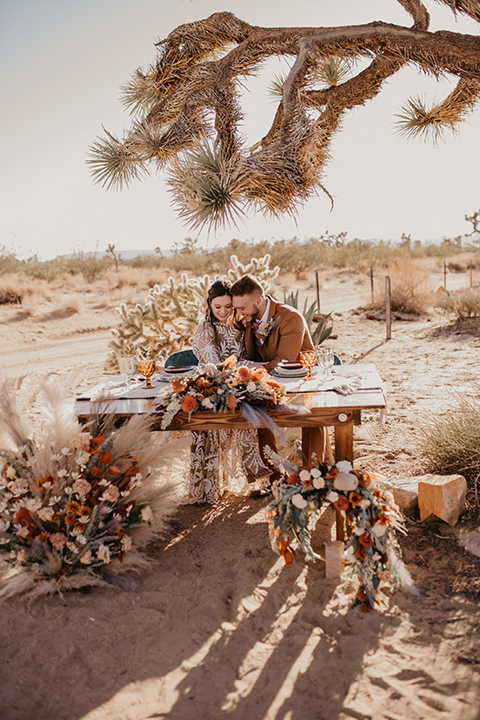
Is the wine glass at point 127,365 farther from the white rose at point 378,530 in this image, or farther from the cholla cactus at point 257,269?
the cholla cactus at point 257,269

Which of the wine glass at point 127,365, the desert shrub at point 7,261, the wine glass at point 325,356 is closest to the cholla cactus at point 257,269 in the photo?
the wine glass at point 127,365

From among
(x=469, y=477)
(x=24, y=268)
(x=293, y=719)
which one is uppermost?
(x=24, y=268)

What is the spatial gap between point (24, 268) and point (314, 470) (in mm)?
19713

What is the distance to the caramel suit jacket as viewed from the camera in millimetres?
4043

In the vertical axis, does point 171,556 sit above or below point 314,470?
below

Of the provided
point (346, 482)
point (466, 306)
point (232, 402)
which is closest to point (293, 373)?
point (232, 402)

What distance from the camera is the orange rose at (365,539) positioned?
2545 millimetres

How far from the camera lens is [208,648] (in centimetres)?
236

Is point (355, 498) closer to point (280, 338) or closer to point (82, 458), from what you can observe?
point (82, 458)

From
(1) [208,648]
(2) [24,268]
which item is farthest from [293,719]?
(2) [24,268]

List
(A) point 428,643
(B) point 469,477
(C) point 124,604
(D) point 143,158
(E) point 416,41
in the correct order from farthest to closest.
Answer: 1. (D) point 143,158
2. (E) point 416,41
3. (B) point 469,477
4. (C) point 124,604
5. (A) point 428,643

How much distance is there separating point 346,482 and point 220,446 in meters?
1.31

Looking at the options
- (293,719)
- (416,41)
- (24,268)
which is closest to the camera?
(293,719)

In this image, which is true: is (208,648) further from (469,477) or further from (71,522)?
(469,477)
